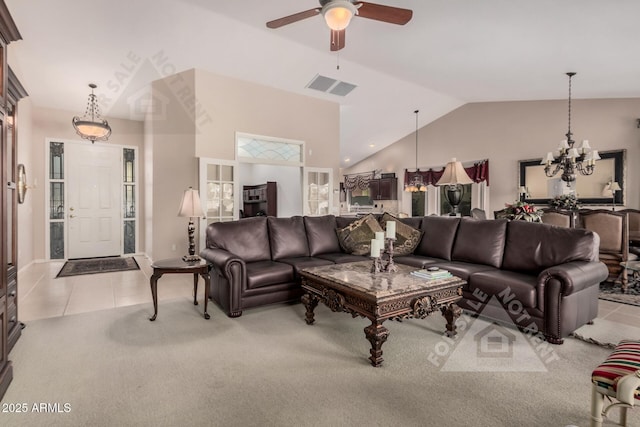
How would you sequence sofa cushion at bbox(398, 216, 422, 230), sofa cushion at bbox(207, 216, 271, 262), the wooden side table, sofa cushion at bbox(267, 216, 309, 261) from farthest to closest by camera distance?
1. sofa cushion at bbox(398, 216, 422, 230)
2. sofa cushion at bbox(267, 216, 309, 261)
3. sofa cushion at bbox(207, 216, 271, 262)
4. the wooden side table

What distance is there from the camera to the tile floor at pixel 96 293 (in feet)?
11.3

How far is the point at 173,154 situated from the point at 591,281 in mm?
5788

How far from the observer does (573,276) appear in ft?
8.70

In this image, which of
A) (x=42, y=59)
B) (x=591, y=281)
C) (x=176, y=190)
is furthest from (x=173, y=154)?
(x=591, y=281)

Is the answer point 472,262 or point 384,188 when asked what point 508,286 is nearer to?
point 472,262

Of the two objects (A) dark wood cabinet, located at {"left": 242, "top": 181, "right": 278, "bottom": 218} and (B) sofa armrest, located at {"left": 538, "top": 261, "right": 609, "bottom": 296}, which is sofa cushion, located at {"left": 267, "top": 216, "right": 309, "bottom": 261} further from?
(A) dark wood cabinet, located at {"left": 242, "top": 181, "right": 278, "bottom": 218}

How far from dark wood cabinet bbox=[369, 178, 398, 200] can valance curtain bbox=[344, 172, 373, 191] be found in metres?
0.23

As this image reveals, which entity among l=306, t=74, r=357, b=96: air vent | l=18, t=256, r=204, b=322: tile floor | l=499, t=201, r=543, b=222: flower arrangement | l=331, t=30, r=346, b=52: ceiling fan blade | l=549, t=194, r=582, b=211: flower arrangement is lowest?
l=18, t=256, r=204, b=322: tile floor

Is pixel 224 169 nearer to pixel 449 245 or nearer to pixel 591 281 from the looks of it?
pixel 449 245

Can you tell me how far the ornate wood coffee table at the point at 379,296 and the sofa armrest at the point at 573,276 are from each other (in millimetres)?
686

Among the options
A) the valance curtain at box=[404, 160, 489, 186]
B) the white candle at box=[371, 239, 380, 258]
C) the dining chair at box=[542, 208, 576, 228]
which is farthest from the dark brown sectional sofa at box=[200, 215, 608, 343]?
the valance curtain at box=[404, 160, 489, 186]

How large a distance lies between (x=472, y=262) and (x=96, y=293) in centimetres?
458

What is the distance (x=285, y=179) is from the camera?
8289mm

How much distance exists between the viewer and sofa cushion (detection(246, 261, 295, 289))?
337 centimetres
